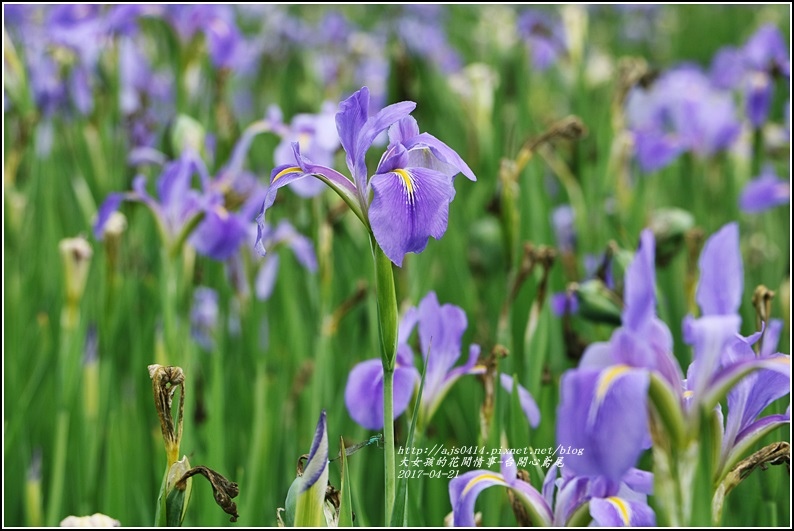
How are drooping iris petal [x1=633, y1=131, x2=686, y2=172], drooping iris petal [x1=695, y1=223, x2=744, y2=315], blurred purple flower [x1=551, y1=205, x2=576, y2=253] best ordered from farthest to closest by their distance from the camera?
1. drooping iris petal [x1=633, y1=131, x2=686, y2=172]
2. blurred purple flower [x1=551, y1=205, x2=576, y2=253]
3. drooping iris petal [x1=695, y1=223, x2=744, y2=315]

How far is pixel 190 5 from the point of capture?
71.2 inches

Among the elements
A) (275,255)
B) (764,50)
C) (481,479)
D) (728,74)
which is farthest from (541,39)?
(481,479)

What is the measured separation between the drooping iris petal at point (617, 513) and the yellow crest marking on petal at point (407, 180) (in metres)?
0.30

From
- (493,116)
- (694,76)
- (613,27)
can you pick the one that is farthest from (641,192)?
(613,27)

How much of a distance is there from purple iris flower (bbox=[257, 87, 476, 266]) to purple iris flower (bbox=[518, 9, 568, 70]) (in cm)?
187

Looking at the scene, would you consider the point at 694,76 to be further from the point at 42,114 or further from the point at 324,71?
the point at 42,114

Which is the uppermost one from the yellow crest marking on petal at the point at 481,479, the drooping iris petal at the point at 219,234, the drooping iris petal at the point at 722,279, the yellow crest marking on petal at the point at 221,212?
the yellow crest marking on petal at the point at 221,212

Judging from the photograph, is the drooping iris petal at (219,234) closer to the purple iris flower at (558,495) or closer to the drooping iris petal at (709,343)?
the purple iris flower at (558,495)

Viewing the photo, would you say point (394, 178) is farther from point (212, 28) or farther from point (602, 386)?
point (212, 28)

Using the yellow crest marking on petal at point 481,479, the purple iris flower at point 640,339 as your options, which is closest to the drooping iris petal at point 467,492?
the yellow crest marking on petal at point 481,479

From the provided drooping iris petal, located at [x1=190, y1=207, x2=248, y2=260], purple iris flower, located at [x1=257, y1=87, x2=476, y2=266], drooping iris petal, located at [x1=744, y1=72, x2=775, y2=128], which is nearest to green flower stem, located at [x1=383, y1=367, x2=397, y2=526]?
purple iris flower, located at [x1=257, y1=87, x2=476, y2=266]

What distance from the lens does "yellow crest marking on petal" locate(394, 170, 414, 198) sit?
25.6 inches

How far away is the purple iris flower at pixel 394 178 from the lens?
0.63 m

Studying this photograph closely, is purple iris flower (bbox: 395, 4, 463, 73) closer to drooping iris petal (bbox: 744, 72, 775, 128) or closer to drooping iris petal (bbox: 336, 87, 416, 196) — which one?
drooping iris petal (bbox: 744, 72, 775, 128)
